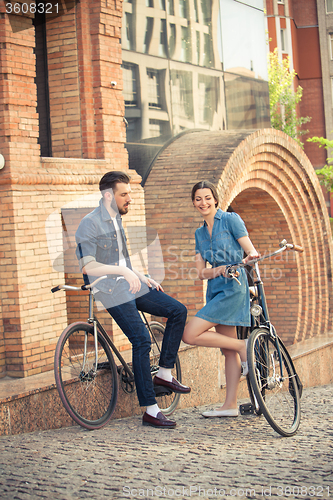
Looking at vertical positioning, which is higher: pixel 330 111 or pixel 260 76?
pixel 330 111

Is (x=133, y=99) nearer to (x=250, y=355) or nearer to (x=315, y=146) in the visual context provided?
(x=250, y=355)

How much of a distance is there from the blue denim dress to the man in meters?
0.27

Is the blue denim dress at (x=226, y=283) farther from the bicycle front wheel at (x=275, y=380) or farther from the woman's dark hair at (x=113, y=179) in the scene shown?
the woman's dark hair at (x=113, y=179)

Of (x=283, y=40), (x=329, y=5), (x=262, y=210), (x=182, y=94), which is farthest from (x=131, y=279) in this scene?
(x=329, y=5)

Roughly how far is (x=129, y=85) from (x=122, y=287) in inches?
228

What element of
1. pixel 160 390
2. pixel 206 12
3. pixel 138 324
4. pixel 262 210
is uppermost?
pixel 206 12

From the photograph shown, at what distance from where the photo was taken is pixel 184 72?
11.2 meters

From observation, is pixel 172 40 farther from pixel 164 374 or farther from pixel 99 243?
pixel 164 374

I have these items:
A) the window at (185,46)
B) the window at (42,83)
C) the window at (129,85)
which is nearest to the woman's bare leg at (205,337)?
the window at (42,83)

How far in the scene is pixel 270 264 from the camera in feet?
44.8

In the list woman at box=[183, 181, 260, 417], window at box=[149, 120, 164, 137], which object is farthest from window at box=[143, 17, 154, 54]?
woman at box=[183, 181, 260, 417]

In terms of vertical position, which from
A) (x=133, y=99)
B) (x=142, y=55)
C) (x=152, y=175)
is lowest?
(x=152, y=175)

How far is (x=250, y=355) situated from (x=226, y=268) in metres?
0.71

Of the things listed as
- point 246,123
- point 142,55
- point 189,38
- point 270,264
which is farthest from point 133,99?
point 270,264
